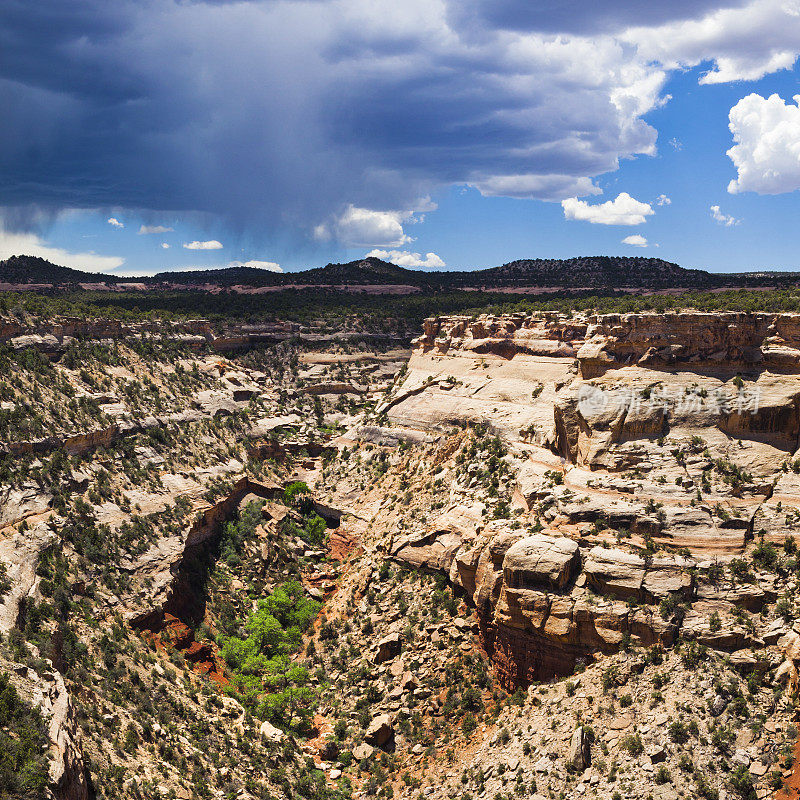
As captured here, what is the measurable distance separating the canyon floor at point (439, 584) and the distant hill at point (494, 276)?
71.0 m

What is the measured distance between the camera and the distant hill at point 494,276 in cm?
13550

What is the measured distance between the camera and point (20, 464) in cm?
5378

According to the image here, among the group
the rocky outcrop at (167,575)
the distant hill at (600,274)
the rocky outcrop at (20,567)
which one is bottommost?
the rocky outcrop at (167,575)

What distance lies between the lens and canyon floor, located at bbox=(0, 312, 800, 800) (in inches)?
1281

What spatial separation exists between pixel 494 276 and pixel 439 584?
411 ft

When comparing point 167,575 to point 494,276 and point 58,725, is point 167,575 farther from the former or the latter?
point 494,276

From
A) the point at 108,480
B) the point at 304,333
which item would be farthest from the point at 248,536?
the point at 304,333

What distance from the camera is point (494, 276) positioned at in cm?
16575

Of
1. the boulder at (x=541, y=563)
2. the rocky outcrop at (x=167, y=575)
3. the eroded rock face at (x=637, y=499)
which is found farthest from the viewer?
the rocky outcrop at (x=167, y=575)

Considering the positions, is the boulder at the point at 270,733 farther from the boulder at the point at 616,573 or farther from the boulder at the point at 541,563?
the boulder at the point at 616,573

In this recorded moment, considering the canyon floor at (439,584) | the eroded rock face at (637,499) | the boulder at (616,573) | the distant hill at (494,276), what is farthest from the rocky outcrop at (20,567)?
the distant hill at (494,276)

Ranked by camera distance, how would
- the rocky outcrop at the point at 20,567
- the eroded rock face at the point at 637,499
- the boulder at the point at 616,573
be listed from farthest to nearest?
the boulder at the point at 616,573
the eroded rock face at the point at 637,499
the rocky outcrop at the point at 20,567

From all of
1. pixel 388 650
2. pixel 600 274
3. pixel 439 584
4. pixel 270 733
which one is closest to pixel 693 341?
pixel 439 584

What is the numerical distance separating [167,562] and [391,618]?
690 inches
